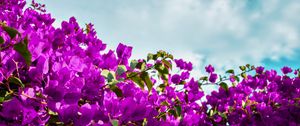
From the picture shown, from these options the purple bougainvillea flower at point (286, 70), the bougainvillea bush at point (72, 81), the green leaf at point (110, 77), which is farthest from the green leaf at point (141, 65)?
the purple bougainvillea flower at point (286, 70)

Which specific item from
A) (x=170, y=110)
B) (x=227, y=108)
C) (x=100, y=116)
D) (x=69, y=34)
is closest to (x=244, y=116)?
(x=227, y=108)

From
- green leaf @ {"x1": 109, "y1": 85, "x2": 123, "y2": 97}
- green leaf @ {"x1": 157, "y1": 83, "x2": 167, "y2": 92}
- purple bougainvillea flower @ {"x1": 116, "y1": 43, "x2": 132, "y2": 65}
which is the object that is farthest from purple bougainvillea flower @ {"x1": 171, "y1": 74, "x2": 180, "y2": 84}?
green leaf @ {"x1": 109, "y1": 85, "x2": 123, "y2": 97}

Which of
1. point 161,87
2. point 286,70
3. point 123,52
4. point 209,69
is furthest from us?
point 286,70

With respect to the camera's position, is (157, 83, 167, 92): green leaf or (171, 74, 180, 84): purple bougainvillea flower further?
(171, 74, 180, 84): purple bougainvillea flower

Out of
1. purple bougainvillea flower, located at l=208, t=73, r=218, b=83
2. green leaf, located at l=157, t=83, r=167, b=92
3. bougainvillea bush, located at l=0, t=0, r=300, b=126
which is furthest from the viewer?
purple bougainvillea flower, located at l=208, t=73, r=218, b=83

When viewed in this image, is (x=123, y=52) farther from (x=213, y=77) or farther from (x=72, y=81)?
(x=213, y=77)

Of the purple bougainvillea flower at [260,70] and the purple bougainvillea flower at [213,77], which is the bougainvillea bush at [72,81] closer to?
the purple bougainvillea flower at [213,77]

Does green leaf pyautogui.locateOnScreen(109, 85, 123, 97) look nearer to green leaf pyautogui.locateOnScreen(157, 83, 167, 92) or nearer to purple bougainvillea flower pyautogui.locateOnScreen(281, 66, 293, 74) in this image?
green leaf pyautogui.locateOnScreen(157, 83, 167, 92)

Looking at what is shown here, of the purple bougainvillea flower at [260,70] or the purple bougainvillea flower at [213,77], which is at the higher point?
the purple bougainvillea flower at [260,70]

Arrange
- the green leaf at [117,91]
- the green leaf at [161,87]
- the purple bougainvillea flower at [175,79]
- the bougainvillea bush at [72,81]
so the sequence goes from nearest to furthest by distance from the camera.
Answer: the bougainvillea bush at [72,81] → the green leaf at [117,91] → the green leaf at [161,87] → the purple bougainvillea flower at [175,79]

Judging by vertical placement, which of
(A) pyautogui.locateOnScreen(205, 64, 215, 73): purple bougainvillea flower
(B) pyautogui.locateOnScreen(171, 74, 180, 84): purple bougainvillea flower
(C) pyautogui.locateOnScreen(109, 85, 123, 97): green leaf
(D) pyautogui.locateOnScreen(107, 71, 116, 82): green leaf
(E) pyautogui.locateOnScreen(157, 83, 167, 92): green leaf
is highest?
(A) pyautogui.locateOnScreen(205, 64, 215, 73): purple bougainvillea flower

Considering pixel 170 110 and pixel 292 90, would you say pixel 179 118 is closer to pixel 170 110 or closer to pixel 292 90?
pixel 170 110

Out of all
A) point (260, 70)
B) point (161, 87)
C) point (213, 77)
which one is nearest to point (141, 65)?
point (161, 87)

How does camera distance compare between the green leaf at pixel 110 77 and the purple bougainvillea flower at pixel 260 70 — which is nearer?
the green leaf at pixel 110 77
